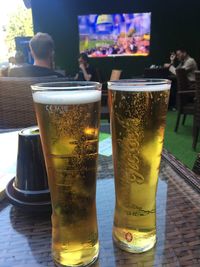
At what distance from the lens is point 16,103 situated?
5.92ft

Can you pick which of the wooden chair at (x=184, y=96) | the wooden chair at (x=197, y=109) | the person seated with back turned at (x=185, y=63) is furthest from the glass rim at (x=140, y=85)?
the person seated with back turned at (x=185, y=63)

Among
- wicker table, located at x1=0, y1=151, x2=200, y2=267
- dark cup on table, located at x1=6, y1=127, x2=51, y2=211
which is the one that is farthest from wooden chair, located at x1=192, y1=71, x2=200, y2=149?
dark cup on table, located at x1=6, y1=127, x2=51, y2=211

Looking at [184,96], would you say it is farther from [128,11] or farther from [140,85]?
[128,11]

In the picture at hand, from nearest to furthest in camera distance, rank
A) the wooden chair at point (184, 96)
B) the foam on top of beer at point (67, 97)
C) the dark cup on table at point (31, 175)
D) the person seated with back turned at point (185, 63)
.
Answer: the foam on top of beer at point (67, 97), the dark cup on table at point (31, 175), the wooden chair at point (184, 96), the person seated with back turned at point (185, 63)

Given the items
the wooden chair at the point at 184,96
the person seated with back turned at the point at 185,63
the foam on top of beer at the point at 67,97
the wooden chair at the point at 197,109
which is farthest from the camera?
the person seated with back turned at the point at 185,63

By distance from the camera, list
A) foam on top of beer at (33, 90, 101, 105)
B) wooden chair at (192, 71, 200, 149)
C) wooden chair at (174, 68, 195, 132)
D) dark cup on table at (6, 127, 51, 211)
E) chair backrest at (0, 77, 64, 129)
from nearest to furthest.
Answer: foam on top of beer at (33, 90, 101, 105), dark cup on table at (6, 127, 51, 211), chair backrest at (0, 77, 64, 129), wooden chair at (192, 71, 200, 149), wooden chair at (174, 68, 195, 132)

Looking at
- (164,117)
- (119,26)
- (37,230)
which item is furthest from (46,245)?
(119,26)

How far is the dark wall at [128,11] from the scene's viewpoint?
249 inches

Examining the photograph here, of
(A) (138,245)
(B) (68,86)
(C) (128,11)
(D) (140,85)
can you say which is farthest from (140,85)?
(C) (128,11)

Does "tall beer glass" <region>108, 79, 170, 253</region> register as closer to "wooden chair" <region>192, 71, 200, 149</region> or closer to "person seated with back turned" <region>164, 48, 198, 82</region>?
"wooden chair" <region>192, 71, 200, 149</region>

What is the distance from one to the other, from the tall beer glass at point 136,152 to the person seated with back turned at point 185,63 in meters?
4.60

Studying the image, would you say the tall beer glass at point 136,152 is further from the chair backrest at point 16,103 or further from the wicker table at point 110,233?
the chair backrest at point 16,103

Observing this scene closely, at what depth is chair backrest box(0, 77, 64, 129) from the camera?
176 cm

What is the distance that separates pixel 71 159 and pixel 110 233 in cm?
19
